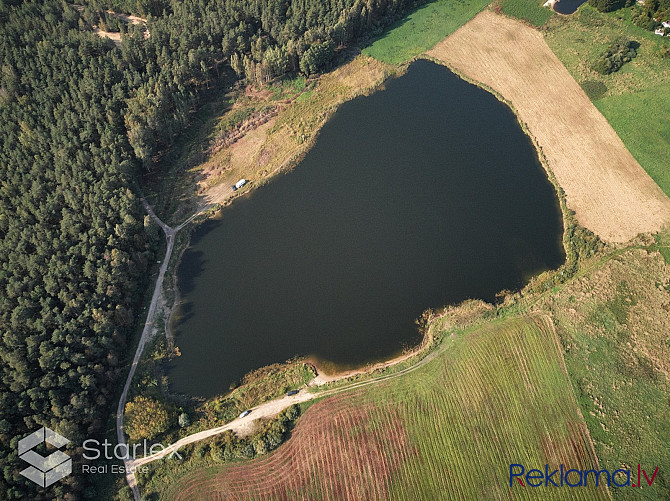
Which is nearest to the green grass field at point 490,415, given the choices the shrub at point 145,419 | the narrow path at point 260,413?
the narrow path at point 260,413

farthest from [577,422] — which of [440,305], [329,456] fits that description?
[329,456]

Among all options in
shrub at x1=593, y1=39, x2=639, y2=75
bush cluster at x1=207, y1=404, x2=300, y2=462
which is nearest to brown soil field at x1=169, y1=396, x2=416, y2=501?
bush cluster at x1=207, y1=404, x2=300, y2=462

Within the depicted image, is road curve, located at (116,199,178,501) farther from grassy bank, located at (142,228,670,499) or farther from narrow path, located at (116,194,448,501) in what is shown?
grassy bank, located at (142,228,670,499)

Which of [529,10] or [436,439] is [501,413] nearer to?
[436,439]

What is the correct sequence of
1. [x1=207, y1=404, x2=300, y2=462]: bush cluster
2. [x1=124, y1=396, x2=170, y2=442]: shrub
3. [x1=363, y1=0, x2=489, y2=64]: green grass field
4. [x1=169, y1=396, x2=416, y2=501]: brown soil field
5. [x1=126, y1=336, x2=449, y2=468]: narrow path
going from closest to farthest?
[x1=169, y1=396, x2=416, y2=501]: brown soil field < [x1=124, y1=396, x2=170, y2=442]: shrub < [x1=207, y1=404, x2=300, y2=462]: bush cluster < [x1=126, y1=336, x2=449, y2=468]: narrow path < [x1=363, y1=0, x2=489, y2=64]: green grass field

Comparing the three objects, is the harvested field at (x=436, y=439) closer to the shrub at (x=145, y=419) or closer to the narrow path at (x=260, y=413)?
the narrow path at (x=260, y=413)

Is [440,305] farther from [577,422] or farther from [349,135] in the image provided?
[349,135]
